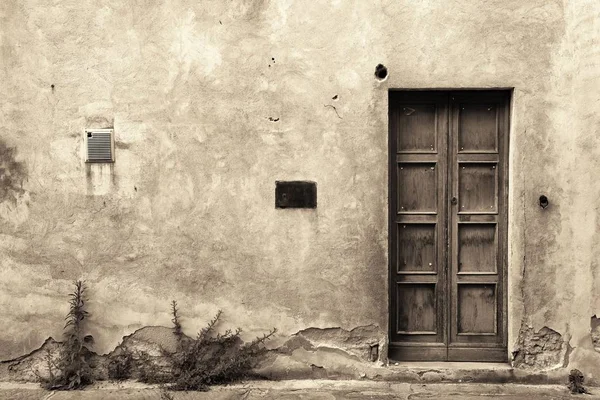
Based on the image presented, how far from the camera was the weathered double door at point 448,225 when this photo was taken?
439cm

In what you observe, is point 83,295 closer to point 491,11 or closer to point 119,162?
point 119,162

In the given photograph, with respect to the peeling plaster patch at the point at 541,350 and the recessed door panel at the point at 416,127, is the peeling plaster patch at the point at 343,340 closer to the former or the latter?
the peeling plaster patch at the point at 541,350

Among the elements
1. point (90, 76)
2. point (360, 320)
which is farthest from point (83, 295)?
point (360, 320)

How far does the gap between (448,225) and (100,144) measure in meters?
2.69

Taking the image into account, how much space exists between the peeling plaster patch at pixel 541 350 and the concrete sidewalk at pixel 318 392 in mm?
163

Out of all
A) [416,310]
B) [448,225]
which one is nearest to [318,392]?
[416,310]

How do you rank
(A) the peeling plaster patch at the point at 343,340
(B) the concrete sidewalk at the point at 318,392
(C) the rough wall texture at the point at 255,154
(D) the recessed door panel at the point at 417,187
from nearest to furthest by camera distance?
(B) the concrete sidewalk at the point at 318,392 → (C) the rough wall texture at the point at 255,154 → (A) the peeling plaster patch at the point at 343,340 → (D) the recessed door panel at the point at 417,187

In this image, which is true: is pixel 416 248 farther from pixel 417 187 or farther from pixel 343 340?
pixel 343 340

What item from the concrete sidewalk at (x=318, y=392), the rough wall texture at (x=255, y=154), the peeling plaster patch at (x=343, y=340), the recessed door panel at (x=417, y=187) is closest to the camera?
the concrete sidewalk at (x=318, y=392)

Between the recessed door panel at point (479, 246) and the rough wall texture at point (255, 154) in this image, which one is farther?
the recessed door panel at point (479, 246)

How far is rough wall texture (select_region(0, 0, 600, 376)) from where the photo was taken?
421 cm

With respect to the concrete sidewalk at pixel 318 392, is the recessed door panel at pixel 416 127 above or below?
above

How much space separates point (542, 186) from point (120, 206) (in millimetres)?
3134

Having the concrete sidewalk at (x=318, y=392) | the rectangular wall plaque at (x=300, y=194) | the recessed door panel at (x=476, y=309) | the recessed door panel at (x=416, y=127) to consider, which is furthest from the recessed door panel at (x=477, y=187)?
the concrete sidewalk at (x=318, y=392)
